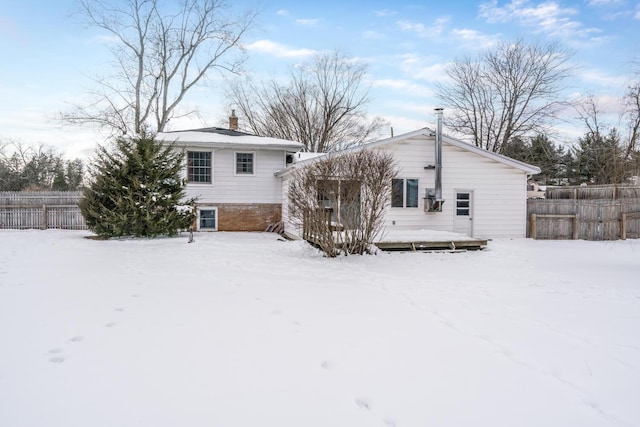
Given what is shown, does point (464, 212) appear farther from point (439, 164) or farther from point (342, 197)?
point (342, 197)

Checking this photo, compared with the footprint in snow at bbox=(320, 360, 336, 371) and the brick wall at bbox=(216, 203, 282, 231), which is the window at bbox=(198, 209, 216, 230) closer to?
the brick wall at bbox=(216, 203, 282, 231)

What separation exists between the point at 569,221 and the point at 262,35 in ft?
66.4

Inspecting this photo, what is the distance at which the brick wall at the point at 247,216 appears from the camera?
16.2m

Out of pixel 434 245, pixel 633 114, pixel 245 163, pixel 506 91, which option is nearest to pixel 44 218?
pixel 245 163

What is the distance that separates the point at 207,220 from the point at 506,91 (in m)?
22.4

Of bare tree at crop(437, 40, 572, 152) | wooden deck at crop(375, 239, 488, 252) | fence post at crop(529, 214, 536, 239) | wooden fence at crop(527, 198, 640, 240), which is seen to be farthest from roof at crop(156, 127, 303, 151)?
bare tree at crop(437, 40, 572, 152)

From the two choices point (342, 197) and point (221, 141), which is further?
point (221, 141)

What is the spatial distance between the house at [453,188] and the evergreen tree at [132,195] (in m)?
4.35

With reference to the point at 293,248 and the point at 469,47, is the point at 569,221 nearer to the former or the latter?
the point at 293,248

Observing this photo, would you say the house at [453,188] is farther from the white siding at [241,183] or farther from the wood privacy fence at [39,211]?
the wood privacy fence at [39,211]

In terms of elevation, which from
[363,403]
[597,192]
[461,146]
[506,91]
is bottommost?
[363,403]

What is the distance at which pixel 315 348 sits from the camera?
375cm

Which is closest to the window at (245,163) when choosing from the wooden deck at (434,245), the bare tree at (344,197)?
the bare tree at (344,197)

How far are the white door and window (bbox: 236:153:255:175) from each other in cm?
816
